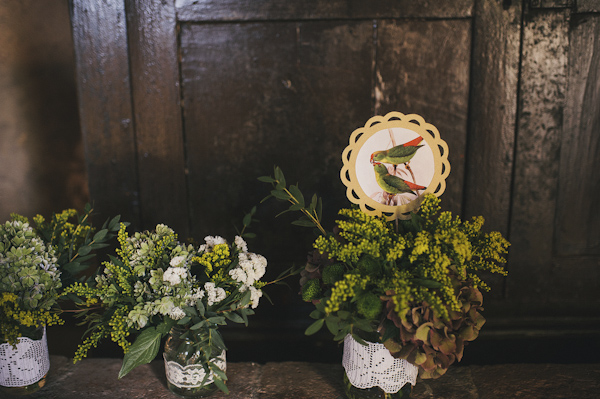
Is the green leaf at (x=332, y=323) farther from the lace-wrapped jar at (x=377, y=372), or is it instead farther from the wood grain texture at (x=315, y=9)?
the wood grain texture at (x=315, y=9)

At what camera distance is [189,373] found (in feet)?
4.09

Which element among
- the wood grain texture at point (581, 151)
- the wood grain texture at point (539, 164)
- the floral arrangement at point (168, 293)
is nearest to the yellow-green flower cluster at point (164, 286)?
the floral arrangement at point (168, 293)

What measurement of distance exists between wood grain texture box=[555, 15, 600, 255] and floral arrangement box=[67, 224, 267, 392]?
1.27 meters

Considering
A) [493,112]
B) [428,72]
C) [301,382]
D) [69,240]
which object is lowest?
[301,382]

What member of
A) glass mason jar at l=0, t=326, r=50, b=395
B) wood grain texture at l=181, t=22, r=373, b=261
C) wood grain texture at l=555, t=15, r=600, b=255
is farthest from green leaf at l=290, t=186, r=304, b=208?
wood grain texture at l=555, t=15, r=600, b=255

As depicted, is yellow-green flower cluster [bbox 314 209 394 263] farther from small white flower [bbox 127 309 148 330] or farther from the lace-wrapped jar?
small white flower [bbox 127 309 148 330]

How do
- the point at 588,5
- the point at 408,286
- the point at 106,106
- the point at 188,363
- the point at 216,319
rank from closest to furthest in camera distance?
the point at 408,286, the point at 216,319, the point at 188,363, the point at 588,5, the point at 106,106

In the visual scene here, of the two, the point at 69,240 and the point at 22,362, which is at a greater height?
the point at 69,240

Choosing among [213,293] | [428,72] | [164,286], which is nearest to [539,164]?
[428,72]

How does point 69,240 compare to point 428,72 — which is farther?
point 428,72

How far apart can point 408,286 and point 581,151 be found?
113 cm

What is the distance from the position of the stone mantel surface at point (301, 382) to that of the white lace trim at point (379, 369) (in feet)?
0.57

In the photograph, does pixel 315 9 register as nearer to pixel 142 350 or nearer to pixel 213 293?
pixel 213 293

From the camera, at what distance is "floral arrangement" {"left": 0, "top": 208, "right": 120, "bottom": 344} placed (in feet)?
3.76
